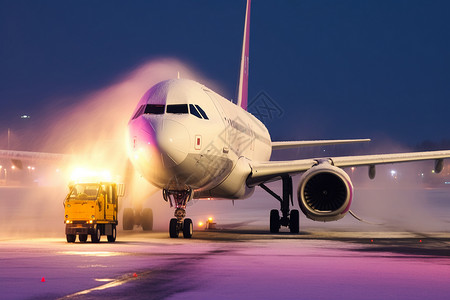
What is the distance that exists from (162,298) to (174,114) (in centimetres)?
1115

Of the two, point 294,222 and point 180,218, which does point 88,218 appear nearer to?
point 180,218

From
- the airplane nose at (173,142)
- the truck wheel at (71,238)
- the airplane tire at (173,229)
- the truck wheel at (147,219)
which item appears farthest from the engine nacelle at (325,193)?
the truck wheel at (71,238)

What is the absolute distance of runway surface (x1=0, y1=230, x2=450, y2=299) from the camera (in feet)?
33.6

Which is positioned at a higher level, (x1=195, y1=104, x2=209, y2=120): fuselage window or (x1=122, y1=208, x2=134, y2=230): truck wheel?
(x1=195, y1=104, x2=209, y2=120): fuselage window

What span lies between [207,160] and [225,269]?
812cm

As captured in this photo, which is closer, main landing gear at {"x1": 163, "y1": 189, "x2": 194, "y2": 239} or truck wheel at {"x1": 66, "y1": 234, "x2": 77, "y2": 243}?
truck wheel at {"x1": 66, "y1": 234, "x2": 77, "y2": 243}

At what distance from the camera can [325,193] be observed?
919 inches

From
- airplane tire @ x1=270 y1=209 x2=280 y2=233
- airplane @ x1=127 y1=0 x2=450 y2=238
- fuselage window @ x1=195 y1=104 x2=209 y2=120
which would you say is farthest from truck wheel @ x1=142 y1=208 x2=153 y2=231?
fuselage window @ x1=195 y1=104 x2=209 y2=120

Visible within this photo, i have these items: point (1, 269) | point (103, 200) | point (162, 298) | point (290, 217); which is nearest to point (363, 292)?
point (162, 298)

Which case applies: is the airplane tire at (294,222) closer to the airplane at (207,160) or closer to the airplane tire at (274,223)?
the airplane at (207,160)

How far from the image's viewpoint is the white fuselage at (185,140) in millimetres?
19562

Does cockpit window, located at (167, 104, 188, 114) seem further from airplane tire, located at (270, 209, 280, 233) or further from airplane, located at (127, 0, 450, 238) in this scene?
airplane tire, located at (270, 209, 280, 233)

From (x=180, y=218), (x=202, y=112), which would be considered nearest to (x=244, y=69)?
(x=202, y=112)

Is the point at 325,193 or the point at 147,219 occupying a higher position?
the point at 325,193
